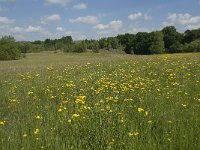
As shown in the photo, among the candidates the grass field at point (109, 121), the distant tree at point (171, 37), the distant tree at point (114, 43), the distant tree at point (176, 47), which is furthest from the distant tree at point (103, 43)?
the grass field at point (109, 121)

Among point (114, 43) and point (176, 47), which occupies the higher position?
point (114, 43)

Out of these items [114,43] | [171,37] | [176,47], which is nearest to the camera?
[176,47]

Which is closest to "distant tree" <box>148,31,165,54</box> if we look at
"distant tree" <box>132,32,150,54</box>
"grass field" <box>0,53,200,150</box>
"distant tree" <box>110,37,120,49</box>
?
"distant tree" <box>132,32,150,54</box>

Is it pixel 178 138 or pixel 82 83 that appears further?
pixel 82 83

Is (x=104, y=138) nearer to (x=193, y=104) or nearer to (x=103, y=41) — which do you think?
(x=193, y=104)

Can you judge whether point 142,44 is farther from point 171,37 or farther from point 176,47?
point 176,47

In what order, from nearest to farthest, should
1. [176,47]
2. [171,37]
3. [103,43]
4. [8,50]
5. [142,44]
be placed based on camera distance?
[8,50] → [176,47] → [171,37] → [142,44] → [103,43]

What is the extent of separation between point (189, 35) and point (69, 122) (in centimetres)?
7584

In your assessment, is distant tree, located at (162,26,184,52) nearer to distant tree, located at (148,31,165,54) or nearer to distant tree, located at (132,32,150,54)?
distant tree, located at (148,31,165,54)

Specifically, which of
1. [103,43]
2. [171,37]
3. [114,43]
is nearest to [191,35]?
[171,37]

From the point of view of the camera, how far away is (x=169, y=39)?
8269 cm

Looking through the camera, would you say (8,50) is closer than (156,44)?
Yes

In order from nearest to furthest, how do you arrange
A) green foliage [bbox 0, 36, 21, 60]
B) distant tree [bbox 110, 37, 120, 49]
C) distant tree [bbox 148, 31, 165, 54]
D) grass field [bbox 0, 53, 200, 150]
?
grass field [bbox 0, 53, 200, 150], green foliage [bbox 0, 36, 21, 60], distant tree [bbox 148, 31, 165, 54], distant tree [bbox 110, 37, 120, 49]

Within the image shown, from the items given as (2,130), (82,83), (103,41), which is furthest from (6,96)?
(103,41)
